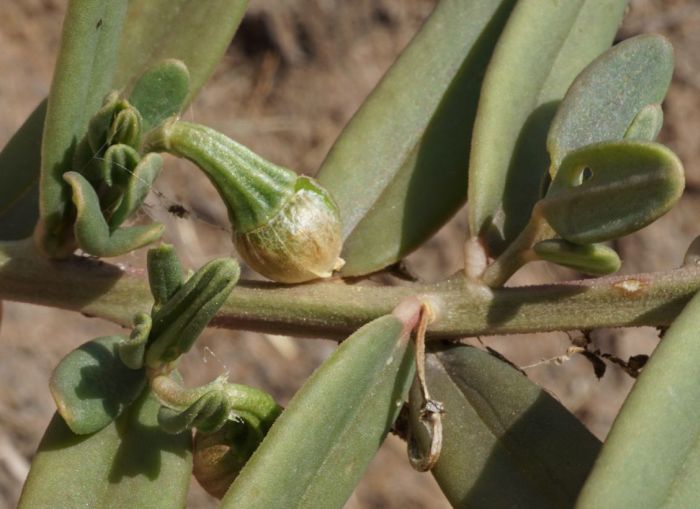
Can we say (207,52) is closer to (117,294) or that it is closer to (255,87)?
(117,294)

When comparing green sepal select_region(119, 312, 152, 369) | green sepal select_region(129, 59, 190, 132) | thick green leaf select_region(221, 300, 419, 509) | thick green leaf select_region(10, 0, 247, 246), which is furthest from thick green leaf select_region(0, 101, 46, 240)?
thick green leaf select_region(221, 300, 419, 509)

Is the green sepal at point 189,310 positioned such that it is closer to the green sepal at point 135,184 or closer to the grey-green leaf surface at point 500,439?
the green sepal at point 135,184

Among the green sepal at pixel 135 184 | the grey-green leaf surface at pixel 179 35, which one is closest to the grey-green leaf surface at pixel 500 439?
the green sepal at pixel 135 184

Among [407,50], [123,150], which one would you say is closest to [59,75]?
[123,150]

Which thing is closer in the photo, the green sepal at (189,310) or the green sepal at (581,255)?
the green sepal at (189,310)

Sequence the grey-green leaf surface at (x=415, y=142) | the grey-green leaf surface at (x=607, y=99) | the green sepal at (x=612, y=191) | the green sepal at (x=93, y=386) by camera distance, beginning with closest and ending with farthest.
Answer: the green sepal at (x=612, y=191) < the green sepal at (x=93, y=386) < the grey-green leaf surface at (x=607, y=99) < the grey-green leaf surface at (x=415, y=142)

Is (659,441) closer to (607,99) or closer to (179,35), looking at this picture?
(607,99)

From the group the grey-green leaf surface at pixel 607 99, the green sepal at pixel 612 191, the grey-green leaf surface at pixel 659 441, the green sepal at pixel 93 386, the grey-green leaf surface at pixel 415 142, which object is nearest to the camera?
the grey-green leaf surface at pixel 659 441
